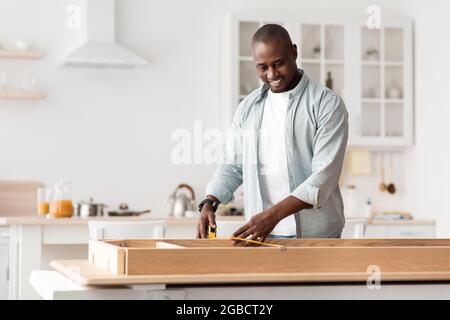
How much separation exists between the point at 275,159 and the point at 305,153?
107 millimetres

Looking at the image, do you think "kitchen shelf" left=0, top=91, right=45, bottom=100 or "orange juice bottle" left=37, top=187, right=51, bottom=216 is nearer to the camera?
"orange juice bottle" left=37, top=187, right=51, bottom=216

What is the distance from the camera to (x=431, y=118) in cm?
581

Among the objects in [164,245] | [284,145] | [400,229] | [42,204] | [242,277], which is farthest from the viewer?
[400,229]

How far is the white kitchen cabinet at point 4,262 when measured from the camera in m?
4.86

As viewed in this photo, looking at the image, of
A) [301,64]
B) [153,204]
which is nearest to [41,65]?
[153,204]

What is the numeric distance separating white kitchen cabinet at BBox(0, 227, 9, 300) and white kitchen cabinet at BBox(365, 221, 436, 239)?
213cm

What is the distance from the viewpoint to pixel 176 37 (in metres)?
6.04

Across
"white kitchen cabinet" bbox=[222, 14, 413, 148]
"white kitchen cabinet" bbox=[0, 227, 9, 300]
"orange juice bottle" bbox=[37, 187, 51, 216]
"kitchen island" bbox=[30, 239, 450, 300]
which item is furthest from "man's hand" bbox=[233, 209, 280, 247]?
"white kitchen cabinet" bbox=[222, 14, 413, 148]

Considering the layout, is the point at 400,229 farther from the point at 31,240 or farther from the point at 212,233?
the point at 212,233

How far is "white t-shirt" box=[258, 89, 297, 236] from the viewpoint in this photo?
110 inches

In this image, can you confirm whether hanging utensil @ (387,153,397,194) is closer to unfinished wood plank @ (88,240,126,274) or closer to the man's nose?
the man's nose

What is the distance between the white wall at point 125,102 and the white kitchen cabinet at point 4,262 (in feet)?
3.02

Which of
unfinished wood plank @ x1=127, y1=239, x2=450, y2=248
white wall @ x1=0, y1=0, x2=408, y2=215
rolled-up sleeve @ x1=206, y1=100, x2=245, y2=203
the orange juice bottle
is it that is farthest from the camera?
white wall @ x1=0, y1=0, x2=408, y2=215

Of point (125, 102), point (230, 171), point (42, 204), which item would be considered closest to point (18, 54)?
point (125, 102)
